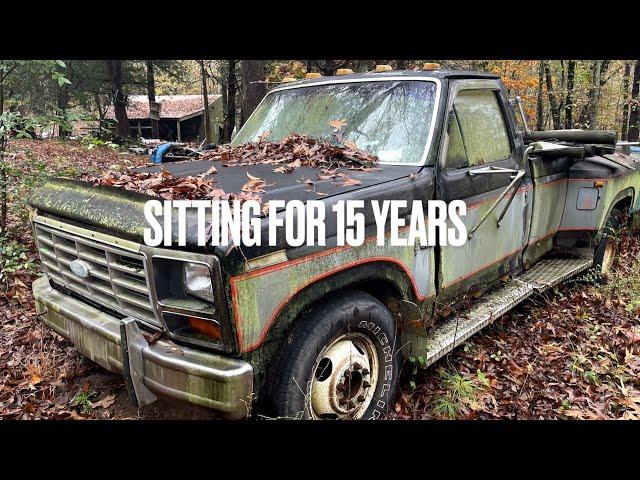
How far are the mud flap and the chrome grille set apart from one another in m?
0.11

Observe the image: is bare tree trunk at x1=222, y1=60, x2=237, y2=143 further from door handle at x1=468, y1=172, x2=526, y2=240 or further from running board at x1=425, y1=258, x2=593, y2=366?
door handle at x1=468, y1=172, x2=526, y2=240

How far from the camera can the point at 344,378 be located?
10.3 ft

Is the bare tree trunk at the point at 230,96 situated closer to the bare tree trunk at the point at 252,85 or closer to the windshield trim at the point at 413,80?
the bare tree trunk at the point at 252,85

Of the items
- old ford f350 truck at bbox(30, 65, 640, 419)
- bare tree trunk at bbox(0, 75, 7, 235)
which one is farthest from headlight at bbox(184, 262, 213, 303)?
bare tree trunk at bbox(0, 75, 7, 235)

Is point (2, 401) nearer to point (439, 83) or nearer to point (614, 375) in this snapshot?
point (439, 83)

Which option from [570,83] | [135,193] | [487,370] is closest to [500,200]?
[487,370]

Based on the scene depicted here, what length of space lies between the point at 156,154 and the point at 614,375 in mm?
5015

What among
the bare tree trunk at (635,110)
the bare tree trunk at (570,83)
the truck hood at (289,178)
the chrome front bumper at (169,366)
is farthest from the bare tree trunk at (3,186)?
the bare tree trunk at (570,83)

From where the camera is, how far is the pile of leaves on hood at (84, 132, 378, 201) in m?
2.99

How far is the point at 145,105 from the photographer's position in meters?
42.1

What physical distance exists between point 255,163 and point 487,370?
2.51 m

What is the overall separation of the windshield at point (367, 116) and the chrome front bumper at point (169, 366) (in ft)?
6.44

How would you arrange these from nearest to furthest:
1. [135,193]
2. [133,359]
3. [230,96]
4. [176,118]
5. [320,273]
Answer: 1. [133,359]
2. [320,273]
3. [135,193]
4. [230,96]
5. [176,118]

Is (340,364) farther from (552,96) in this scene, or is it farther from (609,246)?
(552,96)
